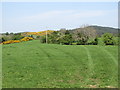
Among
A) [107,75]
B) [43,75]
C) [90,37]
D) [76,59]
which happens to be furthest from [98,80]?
[90,37]

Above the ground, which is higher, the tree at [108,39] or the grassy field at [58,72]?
the tree at [108,39]

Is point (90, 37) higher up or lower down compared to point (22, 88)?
higher up

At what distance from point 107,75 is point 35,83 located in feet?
11.1

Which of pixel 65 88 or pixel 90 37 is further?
pixel 90 37

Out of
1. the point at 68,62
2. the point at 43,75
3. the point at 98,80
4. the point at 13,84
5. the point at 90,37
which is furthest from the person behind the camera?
the point at 90,37

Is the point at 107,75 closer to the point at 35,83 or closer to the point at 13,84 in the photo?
the point at 35,83

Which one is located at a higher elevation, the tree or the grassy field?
the tree

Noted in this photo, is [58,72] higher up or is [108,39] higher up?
[108,39]

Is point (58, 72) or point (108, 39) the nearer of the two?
point (58, 72)

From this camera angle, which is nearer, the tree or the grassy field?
the grassy field

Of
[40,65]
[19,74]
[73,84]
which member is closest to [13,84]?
[19,74]

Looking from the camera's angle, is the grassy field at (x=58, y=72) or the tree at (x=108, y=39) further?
the tree at (x=108, y=39)

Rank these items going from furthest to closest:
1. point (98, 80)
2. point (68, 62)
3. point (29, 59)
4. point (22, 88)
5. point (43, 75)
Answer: point (29, 59)
point (68, 62)
point (43, 75)
point (98, 80)
point (22, 88)

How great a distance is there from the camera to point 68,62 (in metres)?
11.0
